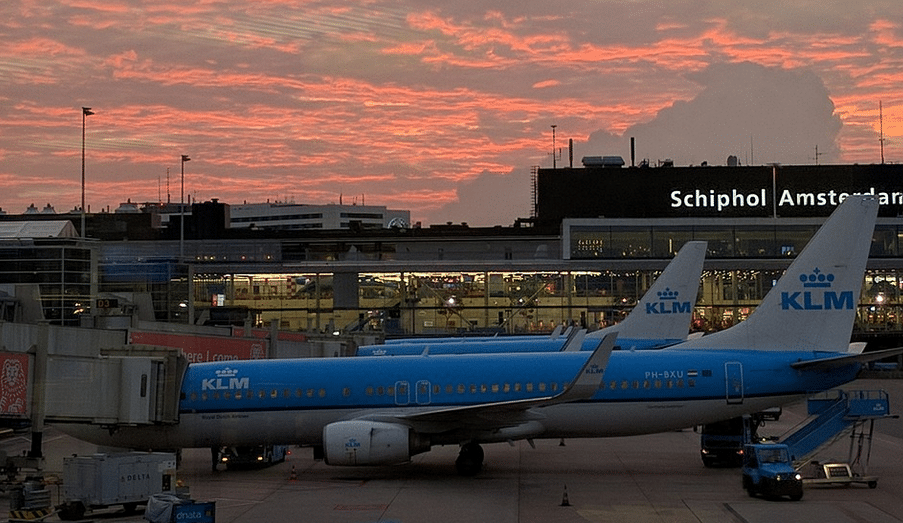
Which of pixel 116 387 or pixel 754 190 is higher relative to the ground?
pixel 754 190

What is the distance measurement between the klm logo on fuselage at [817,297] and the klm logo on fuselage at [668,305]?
16.7m

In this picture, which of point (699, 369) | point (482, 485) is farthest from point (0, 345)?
point (699, 369)

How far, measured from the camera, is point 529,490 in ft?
100

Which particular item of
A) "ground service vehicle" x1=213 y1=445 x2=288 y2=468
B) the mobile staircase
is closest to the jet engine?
"ground service vehicle" x1=213 y1=445 x2=288 y2=468

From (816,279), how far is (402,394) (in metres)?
12.3

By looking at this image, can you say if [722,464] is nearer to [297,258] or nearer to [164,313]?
[164,313]

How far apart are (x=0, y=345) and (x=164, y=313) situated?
200 ft

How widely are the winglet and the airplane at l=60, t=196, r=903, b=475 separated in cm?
320

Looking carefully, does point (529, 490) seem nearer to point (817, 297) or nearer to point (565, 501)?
point (565, 501)

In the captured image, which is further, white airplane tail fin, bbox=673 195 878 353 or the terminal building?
the terminal building

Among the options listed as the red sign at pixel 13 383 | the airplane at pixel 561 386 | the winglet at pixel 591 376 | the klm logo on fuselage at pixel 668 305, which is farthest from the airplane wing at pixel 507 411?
the klm logo on fuselage at pixel 668 305

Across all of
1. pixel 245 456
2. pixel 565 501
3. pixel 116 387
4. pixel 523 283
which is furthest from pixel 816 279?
pixel 523 283

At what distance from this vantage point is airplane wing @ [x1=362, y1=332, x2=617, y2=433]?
2925cm

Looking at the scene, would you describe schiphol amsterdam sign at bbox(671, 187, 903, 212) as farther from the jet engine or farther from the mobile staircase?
the jet engine
